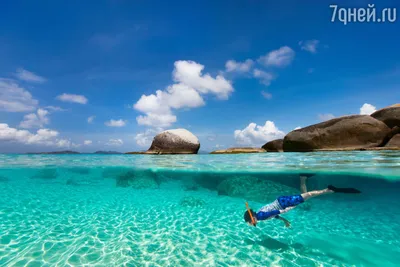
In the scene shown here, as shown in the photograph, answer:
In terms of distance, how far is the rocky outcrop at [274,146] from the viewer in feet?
75.5

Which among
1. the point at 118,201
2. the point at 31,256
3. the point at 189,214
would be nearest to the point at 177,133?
the point at 118,201

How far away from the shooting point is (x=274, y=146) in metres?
23.7

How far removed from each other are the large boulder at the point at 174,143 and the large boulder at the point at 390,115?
18.4 m

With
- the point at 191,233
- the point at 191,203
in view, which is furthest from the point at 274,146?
the point at 191,233

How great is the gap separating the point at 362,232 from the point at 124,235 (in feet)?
33.4

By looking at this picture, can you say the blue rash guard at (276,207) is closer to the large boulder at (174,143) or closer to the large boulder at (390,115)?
the large boulder at (390,115)

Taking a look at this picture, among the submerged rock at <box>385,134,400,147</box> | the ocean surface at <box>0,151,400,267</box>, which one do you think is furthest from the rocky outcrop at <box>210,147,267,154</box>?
the submerged rock at <box>385,134,400,147</box>

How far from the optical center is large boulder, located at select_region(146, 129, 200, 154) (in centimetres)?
2356

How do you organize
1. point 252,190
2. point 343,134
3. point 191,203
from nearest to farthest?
point 191,203 < point 252,190 < point 343,134

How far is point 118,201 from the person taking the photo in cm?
1293

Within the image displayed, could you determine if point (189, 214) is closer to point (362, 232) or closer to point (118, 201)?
point (118, 201)

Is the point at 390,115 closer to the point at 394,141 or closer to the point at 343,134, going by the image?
the point at 394,141

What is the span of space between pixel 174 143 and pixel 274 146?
12.1 m

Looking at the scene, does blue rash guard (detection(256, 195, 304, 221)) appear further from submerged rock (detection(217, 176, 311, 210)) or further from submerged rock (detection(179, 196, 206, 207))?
submerged rock (detection(217, 176, 311, 210))
